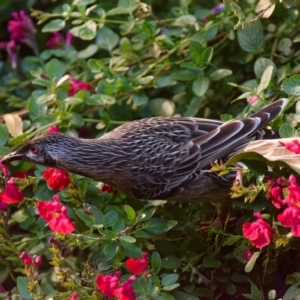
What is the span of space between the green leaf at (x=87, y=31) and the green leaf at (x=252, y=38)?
1.90ft

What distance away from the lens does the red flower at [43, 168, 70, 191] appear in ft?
9.56

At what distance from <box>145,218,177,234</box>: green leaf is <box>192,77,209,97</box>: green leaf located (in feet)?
2.09

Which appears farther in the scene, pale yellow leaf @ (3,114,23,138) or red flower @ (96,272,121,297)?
pale yellow leaf @ (3,114,23,138)

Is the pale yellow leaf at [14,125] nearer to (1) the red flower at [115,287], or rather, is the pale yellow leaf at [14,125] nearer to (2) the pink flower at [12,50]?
(2) the pink flower at [12,50]

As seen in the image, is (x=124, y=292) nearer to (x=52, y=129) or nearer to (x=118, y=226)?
(x=118, y=226)

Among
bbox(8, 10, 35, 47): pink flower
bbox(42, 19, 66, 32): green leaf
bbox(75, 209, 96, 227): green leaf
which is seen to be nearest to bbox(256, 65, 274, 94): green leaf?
bbox(75, 209, 96, 227): green leaf

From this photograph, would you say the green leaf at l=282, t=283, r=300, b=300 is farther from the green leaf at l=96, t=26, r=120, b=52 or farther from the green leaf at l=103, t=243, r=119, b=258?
the green leaf at l=96, t=26, r=120, b=52

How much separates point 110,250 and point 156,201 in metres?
0.47

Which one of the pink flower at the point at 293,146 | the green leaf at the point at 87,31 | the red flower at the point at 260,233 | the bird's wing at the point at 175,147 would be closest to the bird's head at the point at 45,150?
the bird's wing at the point at 175,147

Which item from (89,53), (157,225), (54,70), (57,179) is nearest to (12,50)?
(89,53)

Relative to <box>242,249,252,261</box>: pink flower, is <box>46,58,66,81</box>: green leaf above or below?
above

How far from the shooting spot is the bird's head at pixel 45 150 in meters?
3.00

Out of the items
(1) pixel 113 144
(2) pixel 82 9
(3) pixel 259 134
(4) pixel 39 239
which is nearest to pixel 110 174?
(1) pixel 113 144

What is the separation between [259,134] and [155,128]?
1.38 feet
